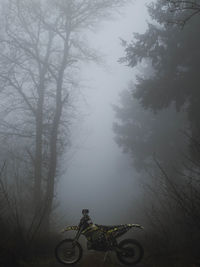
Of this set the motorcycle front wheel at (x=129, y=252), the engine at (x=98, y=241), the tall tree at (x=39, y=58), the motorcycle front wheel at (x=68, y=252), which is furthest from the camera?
the tall tree at (x=39, y=58)

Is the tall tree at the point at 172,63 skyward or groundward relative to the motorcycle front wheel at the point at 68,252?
skyward

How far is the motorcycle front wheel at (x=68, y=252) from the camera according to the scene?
5.49 meters

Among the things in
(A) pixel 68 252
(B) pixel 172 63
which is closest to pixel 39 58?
(B) pixel 172 63

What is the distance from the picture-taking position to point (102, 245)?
210 inches

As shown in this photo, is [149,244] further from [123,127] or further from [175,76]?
[123,127]

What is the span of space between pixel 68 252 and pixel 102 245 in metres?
0.91

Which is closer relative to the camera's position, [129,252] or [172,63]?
[129,252]

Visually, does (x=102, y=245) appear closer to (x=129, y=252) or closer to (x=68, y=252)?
(x=129, y=252)

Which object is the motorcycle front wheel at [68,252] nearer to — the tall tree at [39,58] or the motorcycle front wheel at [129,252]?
the motorcycle front wheel at [129,252]

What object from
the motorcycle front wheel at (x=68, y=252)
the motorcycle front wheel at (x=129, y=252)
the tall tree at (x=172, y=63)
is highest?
the tall tree at (x=172, y=63)

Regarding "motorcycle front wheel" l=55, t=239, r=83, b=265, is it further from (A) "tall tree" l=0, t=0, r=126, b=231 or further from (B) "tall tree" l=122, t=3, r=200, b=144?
(B) "tall tree" l=122, t=3, r=200, b=144

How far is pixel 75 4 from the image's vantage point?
31.7 ft

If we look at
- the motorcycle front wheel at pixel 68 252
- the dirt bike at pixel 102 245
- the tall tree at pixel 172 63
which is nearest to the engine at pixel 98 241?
the dirt bike at pixel 102 245

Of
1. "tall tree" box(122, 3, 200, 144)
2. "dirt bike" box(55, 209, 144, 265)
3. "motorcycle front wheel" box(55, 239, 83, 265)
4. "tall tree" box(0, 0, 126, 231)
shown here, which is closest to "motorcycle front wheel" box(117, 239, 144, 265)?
"dirt bike" box(55, 209, 144, 265)
